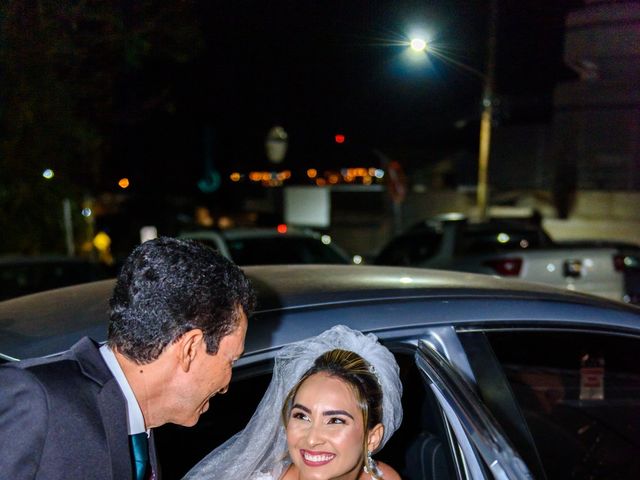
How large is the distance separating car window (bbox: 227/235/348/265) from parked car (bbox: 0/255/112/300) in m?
1.59

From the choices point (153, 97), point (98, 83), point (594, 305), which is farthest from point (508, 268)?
point (594, 305)

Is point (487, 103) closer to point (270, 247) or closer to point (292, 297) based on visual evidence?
point (270, 247)

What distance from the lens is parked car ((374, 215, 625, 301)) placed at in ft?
25.9

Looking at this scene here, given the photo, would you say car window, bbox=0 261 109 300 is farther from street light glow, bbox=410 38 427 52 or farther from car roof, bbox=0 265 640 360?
car roof, bbox=0 265 640 360

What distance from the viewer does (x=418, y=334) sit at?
191 cm

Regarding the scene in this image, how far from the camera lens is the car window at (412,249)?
374 inches

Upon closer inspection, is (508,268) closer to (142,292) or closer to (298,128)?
(142,292)

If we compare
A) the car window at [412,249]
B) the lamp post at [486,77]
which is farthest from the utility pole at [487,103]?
the car window at [412,249]

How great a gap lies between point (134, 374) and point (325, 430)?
1.96 ft

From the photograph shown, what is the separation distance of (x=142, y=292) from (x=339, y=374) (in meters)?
0.65

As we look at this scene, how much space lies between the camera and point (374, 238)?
70.1 ft

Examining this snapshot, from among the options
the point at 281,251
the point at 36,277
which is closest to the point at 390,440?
the point at 281,251

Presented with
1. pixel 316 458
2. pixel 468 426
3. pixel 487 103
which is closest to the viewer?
pixel 468 426

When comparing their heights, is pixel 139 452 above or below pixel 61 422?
below
